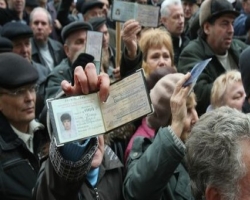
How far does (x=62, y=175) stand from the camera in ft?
6.33

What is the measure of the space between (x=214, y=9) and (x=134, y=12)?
27.6 inches

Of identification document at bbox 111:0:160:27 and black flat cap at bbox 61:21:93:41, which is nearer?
identification document at bbox 111:0:160:27

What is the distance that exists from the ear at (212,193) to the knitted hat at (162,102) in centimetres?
101

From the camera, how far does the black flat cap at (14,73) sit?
115 inches

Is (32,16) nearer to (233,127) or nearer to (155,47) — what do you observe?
(155,47)

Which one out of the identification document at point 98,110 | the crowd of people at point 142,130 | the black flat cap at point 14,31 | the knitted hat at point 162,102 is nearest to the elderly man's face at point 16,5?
the crowd of people at point 142,130

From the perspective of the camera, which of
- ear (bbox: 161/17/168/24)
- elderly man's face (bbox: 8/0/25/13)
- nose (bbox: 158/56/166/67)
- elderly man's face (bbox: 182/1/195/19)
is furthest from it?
elderly man's face (bbox: 182/1/195/19)

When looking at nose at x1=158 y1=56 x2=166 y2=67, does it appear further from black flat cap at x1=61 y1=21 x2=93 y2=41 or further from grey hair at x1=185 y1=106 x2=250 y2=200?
grey hair at x1=185 y1=106 x2=250 y2=200

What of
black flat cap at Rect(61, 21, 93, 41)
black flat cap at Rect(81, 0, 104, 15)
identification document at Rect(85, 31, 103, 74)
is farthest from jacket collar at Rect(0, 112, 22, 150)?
black flat cap at Rect(81, 0, 104, 15)

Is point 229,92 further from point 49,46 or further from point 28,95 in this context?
point 49,46

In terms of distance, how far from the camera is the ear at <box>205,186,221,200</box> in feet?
5.71

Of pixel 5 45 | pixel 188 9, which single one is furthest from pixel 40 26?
pixel 5 45

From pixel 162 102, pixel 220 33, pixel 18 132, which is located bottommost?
pixel 18 132

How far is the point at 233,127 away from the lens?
175 cm
